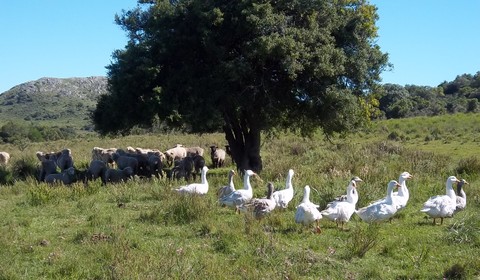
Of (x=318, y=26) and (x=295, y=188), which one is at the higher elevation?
(x=318, y=26)

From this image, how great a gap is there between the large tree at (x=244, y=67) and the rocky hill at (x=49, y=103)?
79.9 m

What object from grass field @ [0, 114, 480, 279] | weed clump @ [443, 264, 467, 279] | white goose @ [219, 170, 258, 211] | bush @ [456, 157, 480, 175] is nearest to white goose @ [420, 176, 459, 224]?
grass field @ [0, 114, 480, 279]

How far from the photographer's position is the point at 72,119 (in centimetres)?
12194

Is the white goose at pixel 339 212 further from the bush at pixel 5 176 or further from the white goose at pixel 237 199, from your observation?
the bush at pixel 5 176

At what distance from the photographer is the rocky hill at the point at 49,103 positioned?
398 ft

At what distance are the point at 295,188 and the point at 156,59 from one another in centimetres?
788

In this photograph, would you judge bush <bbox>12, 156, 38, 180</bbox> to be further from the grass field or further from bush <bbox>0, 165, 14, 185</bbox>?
the grass field

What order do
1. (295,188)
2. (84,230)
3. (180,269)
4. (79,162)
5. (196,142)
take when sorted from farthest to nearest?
(196,142) → (79,162) → (295,188) → (84,230) → (180,269)

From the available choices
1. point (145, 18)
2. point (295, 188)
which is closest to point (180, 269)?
point (295, 188)

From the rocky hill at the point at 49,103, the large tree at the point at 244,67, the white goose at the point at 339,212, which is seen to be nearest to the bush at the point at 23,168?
the large tree at the point at 244,67

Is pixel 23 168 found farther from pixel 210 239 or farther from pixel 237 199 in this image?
pixel 210 239

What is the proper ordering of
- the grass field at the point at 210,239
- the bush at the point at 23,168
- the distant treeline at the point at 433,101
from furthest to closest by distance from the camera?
the distant treeline at the point at 433,101 < the bush at the point at 23,168 < the grass field at the point at 210,239

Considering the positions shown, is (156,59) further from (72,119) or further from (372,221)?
(72,119)

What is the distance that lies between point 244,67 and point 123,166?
6.55 meters
